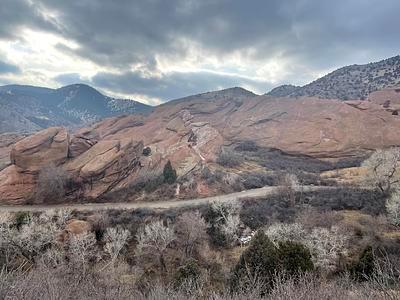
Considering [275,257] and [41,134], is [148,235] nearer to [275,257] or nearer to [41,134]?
[275,257]

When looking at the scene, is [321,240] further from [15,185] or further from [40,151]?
[40,151]

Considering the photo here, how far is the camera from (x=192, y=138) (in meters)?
69.5

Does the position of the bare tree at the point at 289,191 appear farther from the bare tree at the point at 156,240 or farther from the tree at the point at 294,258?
the tree at the point at 294,258

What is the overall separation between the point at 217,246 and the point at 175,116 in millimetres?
68001

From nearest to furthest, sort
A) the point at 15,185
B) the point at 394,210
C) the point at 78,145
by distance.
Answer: the point at 394,210, the point at 15,185, the point at 78,145

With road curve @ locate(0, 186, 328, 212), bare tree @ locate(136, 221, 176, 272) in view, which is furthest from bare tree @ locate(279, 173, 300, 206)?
bare tree @ locate(136, 221, 176, 272)

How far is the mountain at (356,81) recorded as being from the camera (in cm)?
12888

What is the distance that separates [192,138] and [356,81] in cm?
9742

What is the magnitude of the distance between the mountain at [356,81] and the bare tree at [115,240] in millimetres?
110980

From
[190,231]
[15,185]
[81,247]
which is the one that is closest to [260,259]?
[190,231]

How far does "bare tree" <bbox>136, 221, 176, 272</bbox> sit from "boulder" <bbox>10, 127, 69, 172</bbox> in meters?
20.0

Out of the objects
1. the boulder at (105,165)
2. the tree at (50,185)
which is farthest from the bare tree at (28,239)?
the boulder at (105,165)

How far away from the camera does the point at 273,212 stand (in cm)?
4291

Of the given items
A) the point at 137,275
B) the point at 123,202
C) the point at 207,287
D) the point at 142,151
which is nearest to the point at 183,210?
the point at 123,202
